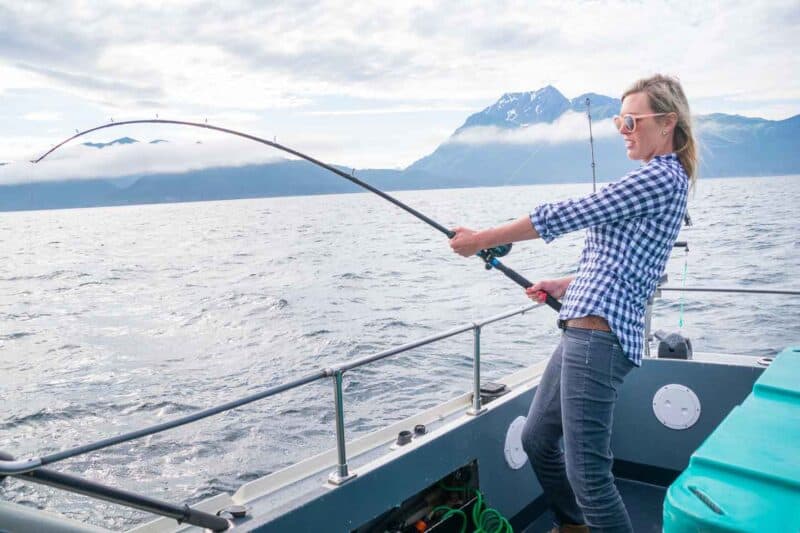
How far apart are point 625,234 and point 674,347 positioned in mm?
1902

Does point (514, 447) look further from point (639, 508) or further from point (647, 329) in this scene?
point (647, 329)

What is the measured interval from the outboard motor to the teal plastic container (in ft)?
5.98

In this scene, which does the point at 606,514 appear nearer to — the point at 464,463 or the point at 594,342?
the point at 594,342

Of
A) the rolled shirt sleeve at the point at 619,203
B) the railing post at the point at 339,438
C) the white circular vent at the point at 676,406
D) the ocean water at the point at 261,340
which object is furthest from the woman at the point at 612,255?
the ocean water at the point at 261,340

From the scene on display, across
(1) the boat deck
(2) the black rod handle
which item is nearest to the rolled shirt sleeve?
(2) the black rod handle

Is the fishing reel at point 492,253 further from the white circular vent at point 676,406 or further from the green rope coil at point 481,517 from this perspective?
the white circular vent at point 676,406

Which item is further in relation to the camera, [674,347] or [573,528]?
[674,347]

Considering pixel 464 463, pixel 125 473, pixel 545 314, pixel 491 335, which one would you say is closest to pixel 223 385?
pixel 125 473

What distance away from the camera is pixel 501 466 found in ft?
9.80

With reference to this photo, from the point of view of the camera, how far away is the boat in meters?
1.28

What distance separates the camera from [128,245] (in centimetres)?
3628

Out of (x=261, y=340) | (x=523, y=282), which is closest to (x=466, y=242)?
(x=523, y=282)

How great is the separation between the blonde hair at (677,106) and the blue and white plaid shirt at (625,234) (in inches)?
3.2

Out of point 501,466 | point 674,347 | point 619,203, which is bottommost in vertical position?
point 501,466
